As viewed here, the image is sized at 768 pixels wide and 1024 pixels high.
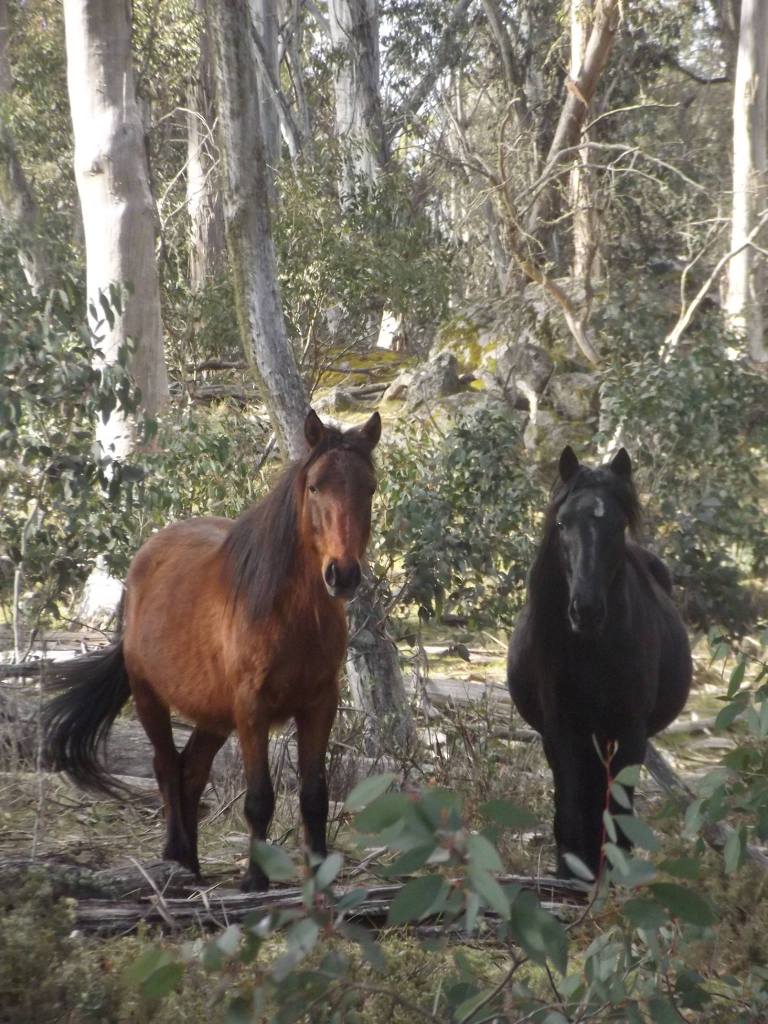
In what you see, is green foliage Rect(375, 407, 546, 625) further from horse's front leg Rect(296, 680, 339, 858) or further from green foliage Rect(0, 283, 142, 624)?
horse's front leg Rect(296, 680, 339, 858)

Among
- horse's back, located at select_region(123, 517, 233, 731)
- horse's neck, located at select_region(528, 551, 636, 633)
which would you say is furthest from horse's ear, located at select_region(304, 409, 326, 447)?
horse's neck, located at select_region(528, 551, 636, 633)

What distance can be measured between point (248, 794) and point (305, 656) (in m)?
0.60

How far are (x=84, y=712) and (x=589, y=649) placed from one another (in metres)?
2.32

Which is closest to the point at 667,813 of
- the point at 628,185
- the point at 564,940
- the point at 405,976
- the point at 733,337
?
the point at 564,940

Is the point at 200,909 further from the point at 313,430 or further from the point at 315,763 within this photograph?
Result: the point at 313,430

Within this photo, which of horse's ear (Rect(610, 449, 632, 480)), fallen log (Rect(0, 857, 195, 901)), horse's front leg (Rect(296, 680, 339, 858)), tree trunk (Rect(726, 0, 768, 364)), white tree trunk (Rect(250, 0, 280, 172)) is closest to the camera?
fallen log (Rect(0, 857, 195, 901))

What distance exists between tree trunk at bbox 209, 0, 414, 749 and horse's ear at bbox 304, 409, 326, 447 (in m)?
2.91

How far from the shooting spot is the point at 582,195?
55.8ft

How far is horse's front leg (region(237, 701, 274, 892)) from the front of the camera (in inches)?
173

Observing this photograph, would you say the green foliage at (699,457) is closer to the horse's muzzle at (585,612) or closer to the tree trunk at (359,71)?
the horse's muzzle at (585,612)

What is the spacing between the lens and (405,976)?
3.41m

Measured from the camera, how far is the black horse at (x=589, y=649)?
465 centimetres

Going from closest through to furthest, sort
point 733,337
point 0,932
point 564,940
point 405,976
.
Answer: point 564,940
point 0,932
point 405,976
point 733,337

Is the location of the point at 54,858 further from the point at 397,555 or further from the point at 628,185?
the point at 628,185
